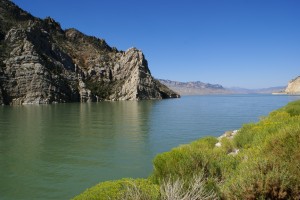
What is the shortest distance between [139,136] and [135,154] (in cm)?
1097

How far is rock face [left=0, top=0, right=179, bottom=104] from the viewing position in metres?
130

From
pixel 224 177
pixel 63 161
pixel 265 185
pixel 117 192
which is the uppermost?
pixel 265 185

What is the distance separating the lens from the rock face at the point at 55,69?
130 m

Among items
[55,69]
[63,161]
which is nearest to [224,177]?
[63,161]

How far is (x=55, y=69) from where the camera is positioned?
482ft

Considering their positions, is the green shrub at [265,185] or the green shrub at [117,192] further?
the green shrub at [117,192]

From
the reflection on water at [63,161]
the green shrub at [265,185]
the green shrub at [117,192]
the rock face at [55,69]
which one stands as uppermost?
the rock face at [55,69]

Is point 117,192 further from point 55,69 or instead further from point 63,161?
point 55,69

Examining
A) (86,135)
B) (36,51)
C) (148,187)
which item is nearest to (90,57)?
(36,51)

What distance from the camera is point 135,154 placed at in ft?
91.2

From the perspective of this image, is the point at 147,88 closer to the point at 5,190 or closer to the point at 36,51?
the point at 36,51

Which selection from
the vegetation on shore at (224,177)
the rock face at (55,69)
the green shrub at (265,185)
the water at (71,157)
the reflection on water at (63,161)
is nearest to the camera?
the green shrub at (265,185)

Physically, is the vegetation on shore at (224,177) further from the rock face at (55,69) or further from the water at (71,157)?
the rock face at (55,69)

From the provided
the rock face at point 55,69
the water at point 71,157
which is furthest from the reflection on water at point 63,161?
the rock face at point 55,69
